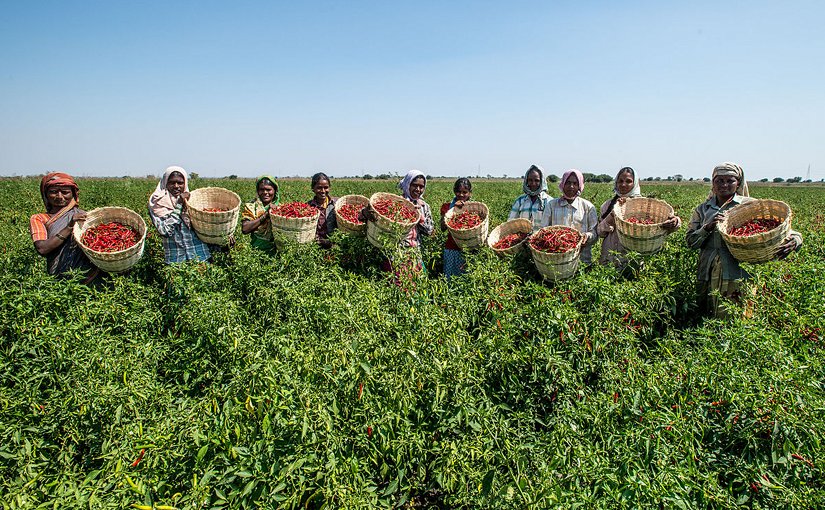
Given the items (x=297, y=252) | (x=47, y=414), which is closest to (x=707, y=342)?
(x=297, y=252)

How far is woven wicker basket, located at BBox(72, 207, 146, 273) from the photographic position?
4.32 m

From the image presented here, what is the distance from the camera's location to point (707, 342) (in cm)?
312

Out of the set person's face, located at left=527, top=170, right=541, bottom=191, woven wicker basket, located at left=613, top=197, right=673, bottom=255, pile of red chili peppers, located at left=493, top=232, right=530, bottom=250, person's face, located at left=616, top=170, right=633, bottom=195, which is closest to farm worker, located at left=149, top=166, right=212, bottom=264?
pile of red chili peppers, located at left=493, top=232, right=530, bottom=250

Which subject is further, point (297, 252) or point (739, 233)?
point (297, 252)

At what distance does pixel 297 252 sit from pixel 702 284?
410 cm

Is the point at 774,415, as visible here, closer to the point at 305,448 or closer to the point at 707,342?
the point at 707,342

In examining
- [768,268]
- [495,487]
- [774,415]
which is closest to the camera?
[495,487]

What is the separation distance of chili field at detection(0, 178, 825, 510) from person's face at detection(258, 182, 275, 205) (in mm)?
2092

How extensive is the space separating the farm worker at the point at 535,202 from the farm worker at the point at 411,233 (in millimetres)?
1045

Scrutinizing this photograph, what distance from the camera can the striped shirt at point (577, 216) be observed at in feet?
17.7

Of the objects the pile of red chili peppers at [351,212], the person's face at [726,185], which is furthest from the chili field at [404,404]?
the pile of red chili peppers at [351,212]

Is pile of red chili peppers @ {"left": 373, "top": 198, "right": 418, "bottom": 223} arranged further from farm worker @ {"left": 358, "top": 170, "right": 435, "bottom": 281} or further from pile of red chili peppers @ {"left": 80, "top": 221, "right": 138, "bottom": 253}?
pile of red chili peppers @ {"left": 80, "top": 221, "right": 138, "bottom": 253}

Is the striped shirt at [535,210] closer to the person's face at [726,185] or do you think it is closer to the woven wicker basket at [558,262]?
the woven wicker basket at [558,262]

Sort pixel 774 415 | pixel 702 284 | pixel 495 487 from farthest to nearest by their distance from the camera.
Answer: pixel 702 284, pixel 774 415, pixel 495 487
